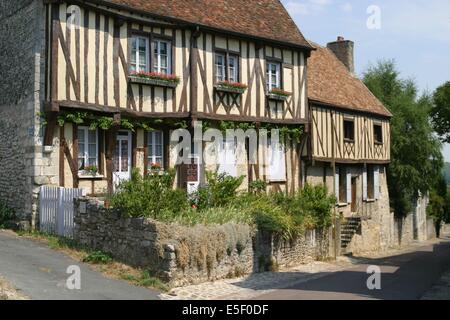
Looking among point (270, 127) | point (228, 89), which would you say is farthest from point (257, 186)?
point (228, 89)

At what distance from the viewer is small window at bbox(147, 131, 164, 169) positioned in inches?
586

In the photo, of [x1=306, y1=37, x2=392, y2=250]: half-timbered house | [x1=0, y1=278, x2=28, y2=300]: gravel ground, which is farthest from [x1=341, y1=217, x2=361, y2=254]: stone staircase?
[x1=0, y1=278, x2=28, y2=300]: gravel ground

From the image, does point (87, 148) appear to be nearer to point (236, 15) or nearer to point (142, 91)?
point (142, 91)

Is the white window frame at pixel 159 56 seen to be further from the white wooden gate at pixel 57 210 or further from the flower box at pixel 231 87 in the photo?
the white wooden gate at pixel 57 210

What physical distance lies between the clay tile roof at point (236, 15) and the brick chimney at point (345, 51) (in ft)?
24.6

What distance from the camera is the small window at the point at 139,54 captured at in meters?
14.1

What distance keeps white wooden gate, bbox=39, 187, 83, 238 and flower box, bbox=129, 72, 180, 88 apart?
11.3 ft

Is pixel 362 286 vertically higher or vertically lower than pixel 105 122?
lower

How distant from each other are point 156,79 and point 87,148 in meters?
A: 2.56

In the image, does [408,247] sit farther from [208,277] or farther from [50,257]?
[50,257]

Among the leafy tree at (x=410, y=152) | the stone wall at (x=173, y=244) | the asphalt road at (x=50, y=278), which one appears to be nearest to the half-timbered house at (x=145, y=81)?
the stone wall at (x=173, y=244)

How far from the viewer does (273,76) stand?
17797 millimetres

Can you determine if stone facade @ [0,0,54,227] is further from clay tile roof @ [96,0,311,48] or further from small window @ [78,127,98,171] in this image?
clay tile roof @ [96,0,311,48]
